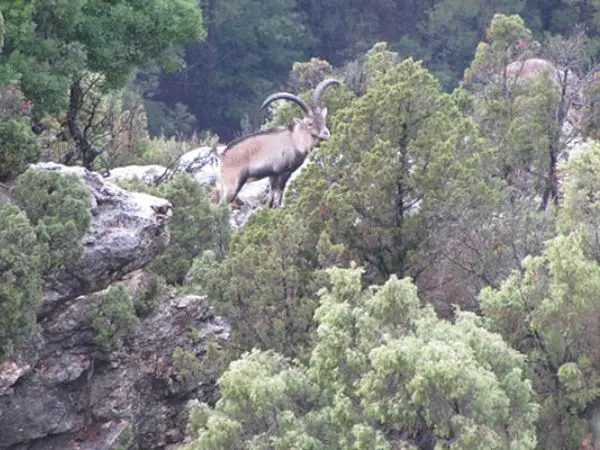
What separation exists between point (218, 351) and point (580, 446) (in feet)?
13.4

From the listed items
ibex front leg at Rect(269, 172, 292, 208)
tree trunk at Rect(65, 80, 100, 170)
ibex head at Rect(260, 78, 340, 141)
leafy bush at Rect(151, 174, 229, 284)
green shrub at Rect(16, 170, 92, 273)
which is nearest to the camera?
green shrub at Rect(16, 170, 92, 273)

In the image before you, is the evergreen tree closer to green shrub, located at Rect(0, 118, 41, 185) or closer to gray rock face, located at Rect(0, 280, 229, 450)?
gray rock face, located at Rect(0, 280, 229, 450)

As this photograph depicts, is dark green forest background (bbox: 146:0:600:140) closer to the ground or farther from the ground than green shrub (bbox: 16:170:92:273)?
farther from the ground

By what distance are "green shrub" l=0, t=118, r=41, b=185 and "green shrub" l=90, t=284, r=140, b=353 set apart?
1670 mm

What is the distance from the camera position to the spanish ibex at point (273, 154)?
68.9 feet

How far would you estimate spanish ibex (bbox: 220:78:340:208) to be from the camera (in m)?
21.0

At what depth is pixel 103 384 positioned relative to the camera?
42.3 feet

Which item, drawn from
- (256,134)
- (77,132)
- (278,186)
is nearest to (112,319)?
(77,132)

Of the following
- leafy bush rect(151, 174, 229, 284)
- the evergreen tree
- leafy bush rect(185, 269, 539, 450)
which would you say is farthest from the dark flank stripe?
leafy bush rect(185, 269, 539, 450)

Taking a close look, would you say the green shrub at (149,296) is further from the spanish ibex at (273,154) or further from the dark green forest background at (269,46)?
the dark green forest background at (269,46)

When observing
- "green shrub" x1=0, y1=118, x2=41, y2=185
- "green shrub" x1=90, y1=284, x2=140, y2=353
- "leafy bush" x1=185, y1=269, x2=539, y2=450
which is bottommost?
"leafy bush" x1=185, y1=269, x2=539, y2=450

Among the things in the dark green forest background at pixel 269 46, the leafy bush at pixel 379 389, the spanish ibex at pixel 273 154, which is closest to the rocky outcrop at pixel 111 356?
the leafy bush at pixel 379 389

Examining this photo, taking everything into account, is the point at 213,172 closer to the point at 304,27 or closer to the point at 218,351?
the point at 218,351

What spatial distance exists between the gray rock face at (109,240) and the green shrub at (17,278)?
2.26 feet
